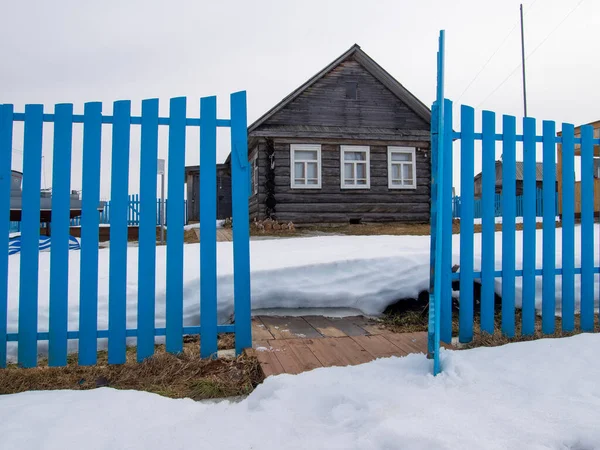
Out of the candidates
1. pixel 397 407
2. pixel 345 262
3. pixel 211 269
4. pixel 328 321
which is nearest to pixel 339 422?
pixel 397 407

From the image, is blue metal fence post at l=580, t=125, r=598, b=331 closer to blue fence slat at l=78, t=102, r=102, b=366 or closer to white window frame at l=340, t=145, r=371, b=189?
blue fence slat at l=78, t=102, r=102, b=366

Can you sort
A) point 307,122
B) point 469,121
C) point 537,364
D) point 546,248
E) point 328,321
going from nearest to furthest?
point 537,364, point 469,121, point 546,248, point 328,321, point 307,122

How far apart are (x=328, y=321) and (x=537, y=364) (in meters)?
1.77

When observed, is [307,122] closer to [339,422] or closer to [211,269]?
[211,269]

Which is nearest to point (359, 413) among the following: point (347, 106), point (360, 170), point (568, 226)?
point (568, 226)

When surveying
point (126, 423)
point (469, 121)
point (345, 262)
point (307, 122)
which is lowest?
point (126, 423)

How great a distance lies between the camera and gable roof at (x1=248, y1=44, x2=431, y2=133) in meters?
14.2

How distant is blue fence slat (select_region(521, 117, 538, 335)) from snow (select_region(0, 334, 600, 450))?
88 cm

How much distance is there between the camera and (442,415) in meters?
1.87

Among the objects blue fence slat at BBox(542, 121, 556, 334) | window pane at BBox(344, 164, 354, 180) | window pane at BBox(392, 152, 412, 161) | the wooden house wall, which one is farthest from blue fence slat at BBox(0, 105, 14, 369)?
window pane at BBox(392, 152, 412, 161)

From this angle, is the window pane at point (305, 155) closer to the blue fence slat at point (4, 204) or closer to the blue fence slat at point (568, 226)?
the blue fence slat at point (568, 226)

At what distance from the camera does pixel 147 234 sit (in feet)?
9.45

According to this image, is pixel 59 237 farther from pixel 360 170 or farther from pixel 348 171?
pixel 360 170

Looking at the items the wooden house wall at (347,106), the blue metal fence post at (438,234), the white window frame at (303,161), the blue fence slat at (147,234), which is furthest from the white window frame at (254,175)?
the blue metal fence post at (438,234)
